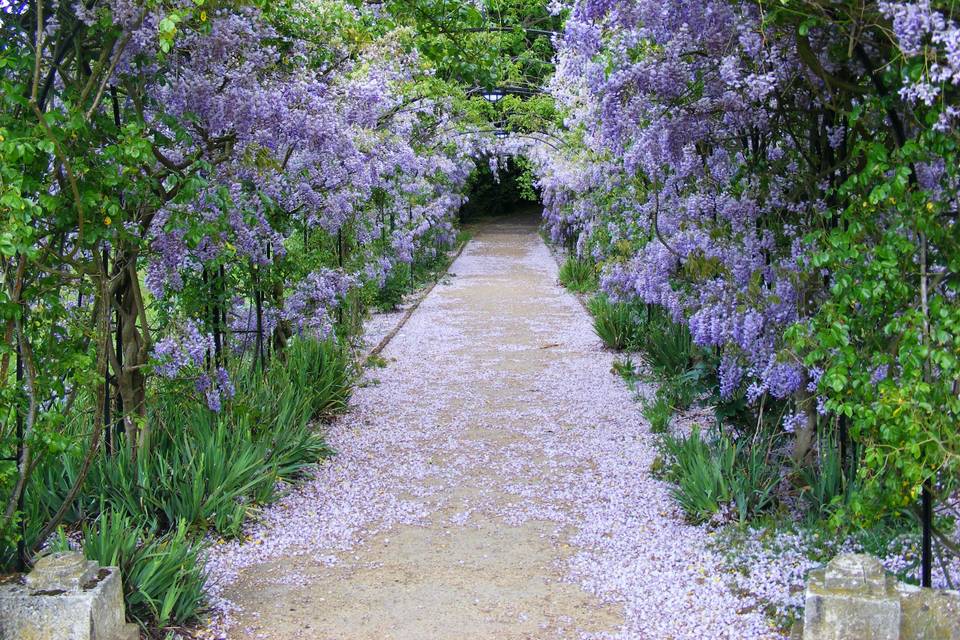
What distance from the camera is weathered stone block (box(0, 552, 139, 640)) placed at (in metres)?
2.96

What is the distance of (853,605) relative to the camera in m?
2.95

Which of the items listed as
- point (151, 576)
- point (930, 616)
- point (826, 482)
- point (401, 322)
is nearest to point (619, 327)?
point (401, 322)

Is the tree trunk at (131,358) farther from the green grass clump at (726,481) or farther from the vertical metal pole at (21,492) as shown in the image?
the green grass clump at (726,481)

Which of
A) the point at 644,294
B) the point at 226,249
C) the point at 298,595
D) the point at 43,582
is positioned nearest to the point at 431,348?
the point at 644,294

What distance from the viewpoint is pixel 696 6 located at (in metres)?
3.92

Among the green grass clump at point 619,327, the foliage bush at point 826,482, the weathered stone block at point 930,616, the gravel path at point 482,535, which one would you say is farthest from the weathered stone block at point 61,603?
the green grass clump at point 619,327

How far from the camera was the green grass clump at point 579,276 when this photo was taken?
14.3 meters

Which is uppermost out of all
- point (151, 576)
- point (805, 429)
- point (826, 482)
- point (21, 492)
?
point (21, 492)

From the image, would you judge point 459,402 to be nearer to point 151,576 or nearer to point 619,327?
point 619,327

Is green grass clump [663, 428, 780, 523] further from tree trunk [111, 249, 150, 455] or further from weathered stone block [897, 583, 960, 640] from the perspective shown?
tree trunk [111, 249, 150, 455]

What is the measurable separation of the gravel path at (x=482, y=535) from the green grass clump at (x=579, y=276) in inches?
245

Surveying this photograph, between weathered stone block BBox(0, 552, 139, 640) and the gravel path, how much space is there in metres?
0.56

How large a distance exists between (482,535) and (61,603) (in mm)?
2118

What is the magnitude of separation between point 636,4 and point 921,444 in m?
2.27
